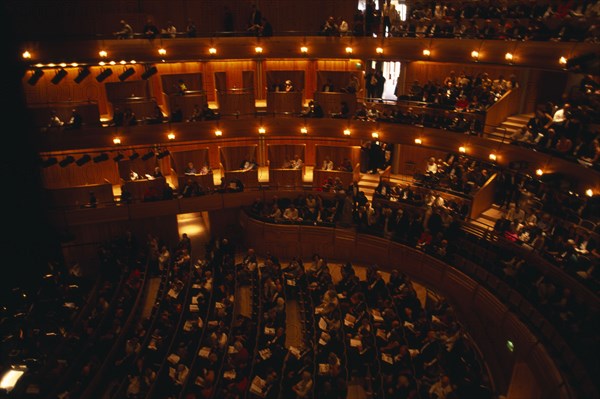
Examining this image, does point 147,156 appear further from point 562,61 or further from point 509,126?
point 562,61

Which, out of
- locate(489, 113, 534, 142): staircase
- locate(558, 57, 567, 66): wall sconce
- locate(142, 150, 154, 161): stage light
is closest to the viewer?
locate(558, 57, 567, 66): wall sconce

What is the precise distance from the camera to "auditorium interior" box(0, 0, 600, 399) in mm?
11477

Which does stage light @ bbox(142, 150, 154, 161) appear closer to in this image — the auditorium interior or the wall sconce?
the auditorium interior

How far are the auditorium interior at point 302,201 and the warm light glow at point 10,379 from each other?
296 millimetres

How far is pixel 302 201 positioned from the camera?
715 inches

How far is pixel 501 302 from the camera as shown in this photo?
40.2 feet

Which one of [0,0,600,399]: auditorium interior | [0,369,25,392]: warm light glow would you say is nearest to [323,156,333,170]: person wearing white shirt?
[0,0,600,399]: auditorium interior

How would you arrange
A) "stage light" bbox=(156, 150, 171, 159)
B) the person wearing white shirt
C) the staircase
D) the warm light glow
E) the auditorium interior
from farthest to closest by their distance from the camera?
the person wearing white shirt < "stage light" bbox=(156, 150, 171, 159) < the staircase < the auditorium interior < the warm light glow

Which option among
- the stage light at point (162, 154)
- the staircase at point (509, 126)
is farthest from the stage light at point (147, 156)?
the staircase at point (509, 126)

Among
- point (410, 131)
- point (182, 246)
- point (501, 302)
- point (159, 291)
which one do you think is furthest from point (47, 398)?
point (410, 131)

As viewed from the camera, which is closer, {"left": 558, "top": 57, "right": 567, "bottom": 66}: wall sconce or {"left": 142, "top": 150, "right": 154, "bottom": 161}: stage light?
{"left": 558, "top": 57, "right": 567, "bottom": 66}: wall sconce

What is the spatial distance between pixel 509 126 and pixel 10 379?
16451mm

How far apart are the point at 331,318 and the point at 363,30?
11.5m

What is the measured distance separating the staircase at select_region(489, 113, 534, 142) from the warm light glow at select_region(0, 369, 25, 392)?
586 inches
